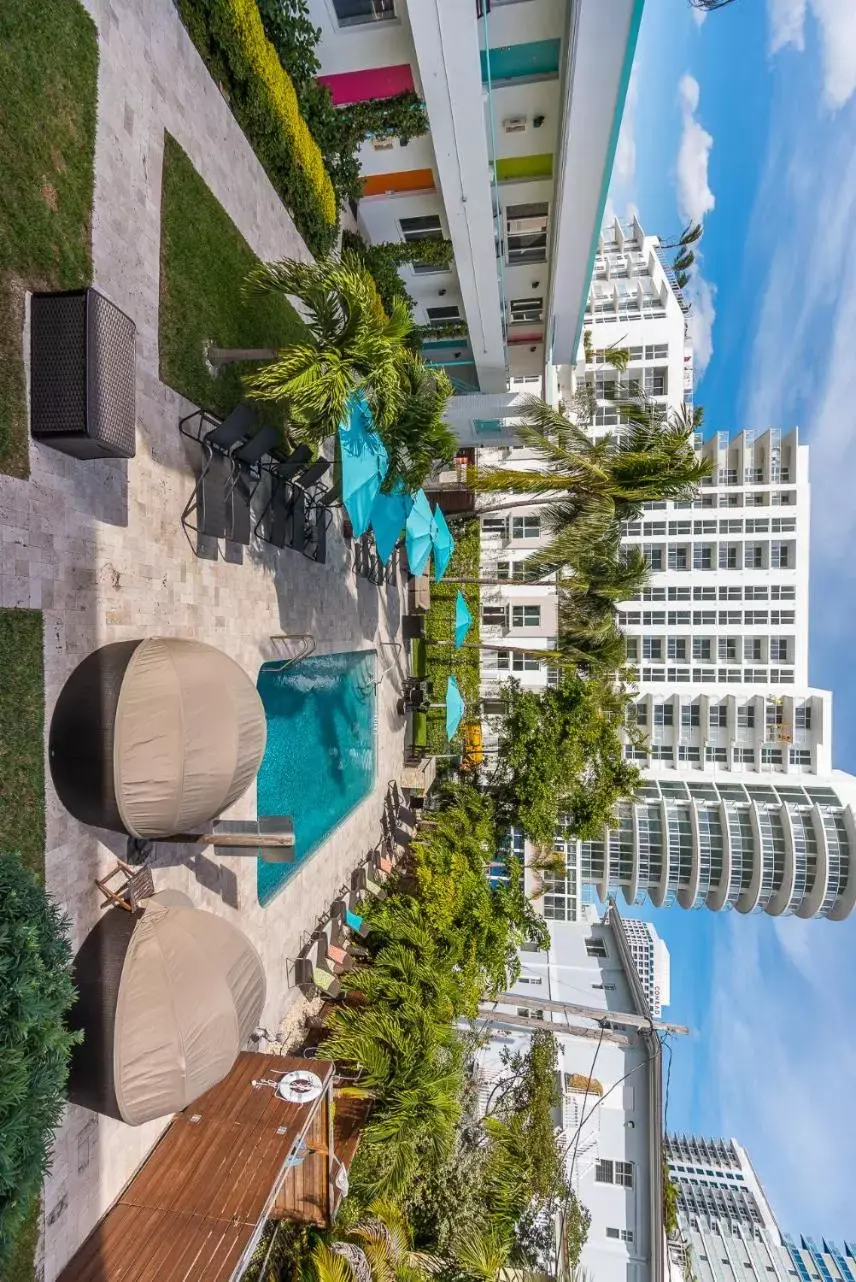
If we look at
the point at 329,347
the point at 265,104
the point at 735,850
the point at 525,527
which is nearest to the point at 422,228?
the point at 265,104

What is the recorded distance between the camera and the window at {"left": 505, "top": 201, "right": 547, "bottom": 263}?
54.0 ft

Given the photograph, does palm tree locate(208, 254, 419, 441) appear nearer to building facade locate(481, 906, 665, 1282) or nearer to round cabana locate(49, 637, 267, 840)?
round cabana locate(49, 637, 267, 840)

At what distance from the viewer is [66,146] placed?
6770mm

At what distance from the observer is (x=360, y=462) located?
10719 millimetres

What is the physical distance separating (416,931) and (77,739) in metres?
8.79

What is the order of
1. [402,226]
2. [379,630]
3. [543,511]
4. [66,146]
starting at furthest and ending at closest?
1. [379,630]
2. [402,226]
3. [543,511]
4. [66,146]

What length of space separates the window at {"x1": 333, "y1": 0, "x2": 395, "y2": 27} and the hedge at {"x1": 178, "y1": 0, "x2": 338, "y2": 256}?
1.87m

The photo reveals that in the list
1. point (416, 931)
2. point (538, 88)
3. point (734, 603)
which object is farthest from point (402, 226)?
point (734, 603)

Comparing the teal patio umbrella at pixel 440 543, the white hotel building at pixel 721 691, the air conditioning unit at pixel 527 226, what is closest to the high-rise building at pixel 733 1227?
the white hotel building at pixel 721 691

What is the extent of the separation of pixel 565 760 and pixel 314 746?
7.89 metres

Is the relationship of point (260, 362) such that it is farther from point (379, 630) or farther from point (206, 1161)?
point (206, 1161)

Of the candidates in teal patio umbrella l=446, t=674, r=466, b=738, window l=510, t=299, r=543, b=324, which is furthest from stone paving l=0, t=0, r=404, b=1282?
window l=510, t=299, r=543, b=324

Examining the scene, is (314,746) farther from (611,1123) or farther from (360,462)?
(611,1123)

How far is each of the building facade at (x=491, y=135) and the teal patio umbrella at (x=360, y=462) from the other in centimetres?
731
